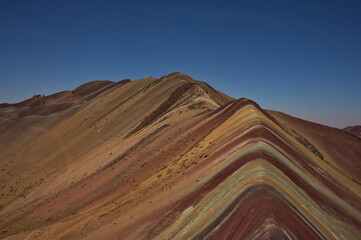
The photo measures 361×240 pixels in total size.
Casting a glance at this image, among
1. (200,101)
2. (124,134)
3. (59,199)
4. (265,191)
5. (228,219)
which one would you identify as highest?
(200,101)

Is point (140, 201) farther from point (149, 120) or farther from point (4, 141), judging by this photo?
point (4, 141)

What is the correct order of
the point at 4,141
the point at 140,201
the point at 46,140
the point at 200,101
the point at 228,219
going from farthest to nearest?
the point at 4,141, the point at 46,140, the point at 200,101, the point at 140,201, the point at 228,219

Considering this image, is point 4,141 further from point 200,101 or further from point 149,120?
point 200,101

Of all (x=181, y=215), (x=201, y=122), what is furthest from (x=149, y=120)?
(x=181, y=215)

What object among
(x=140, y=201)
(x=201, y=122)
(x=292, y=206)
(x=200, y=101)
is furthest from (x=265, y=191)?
(x=200, y=101)

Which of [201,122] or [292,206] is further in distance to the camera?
[201,122]

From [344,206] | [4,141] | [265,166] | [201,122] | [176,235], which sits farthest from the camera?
[4,141]

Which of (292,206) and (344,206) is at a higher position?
(292,206)
